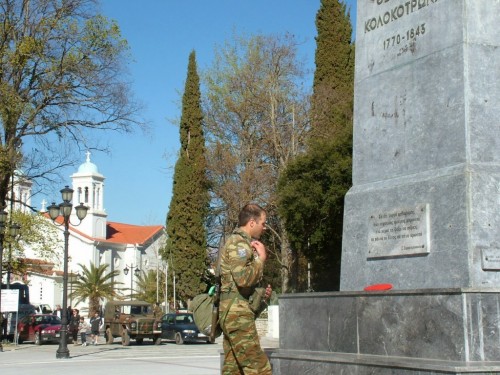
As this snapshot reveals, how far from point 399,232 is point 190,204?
43864mm

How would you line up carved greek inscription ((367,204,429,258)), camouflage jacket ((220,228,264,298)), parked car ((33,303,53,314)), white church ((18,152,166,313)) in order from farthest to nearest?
white church ((18,152,166,313))
parked car ((33,303,53,314))
carved greek inscription ((367,204,429,258))
camouflage jacket ((220,228,264,298))

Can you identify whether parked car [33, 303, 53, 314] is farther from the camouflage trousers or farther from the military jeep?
the camouflage trousers

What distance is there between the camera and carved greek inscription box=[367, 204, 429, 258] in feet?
25.7

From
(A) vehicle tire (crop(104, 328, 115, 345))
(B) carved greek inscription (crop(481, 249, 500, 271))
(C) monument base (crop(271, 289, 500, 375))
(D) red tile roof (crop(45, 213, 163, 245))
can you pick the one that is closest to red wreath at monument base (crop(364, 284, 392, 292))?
(C) monument base (crop(271, 289, 500, 375))

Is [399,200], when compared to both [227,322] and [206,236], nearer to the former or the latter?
[227,322]

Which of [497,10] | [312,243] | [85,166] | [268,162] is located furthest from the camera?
[85,166]

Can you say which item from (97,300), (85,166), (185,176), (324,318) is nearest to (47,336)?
(185,176)

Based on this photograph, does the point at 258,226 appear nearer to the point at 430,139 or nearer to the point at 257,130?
the point at 430,139

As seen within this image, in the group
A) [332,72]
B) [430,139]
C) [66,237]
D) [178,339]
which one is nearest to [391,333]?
[430,139]

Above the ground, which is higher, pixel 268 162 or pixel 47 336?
pixel 268 162

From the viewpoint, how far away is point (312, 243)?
3712cm

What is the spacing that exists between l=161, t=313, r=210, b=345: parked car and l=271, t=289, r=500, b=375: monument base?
2910 centimetres

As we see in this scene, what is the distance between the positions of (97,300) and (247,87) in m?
43.1

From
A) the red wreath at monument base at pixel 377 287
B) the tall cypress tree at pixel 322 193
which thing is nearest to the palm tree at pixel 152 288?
the tall cypress tree at pixel 322 193
